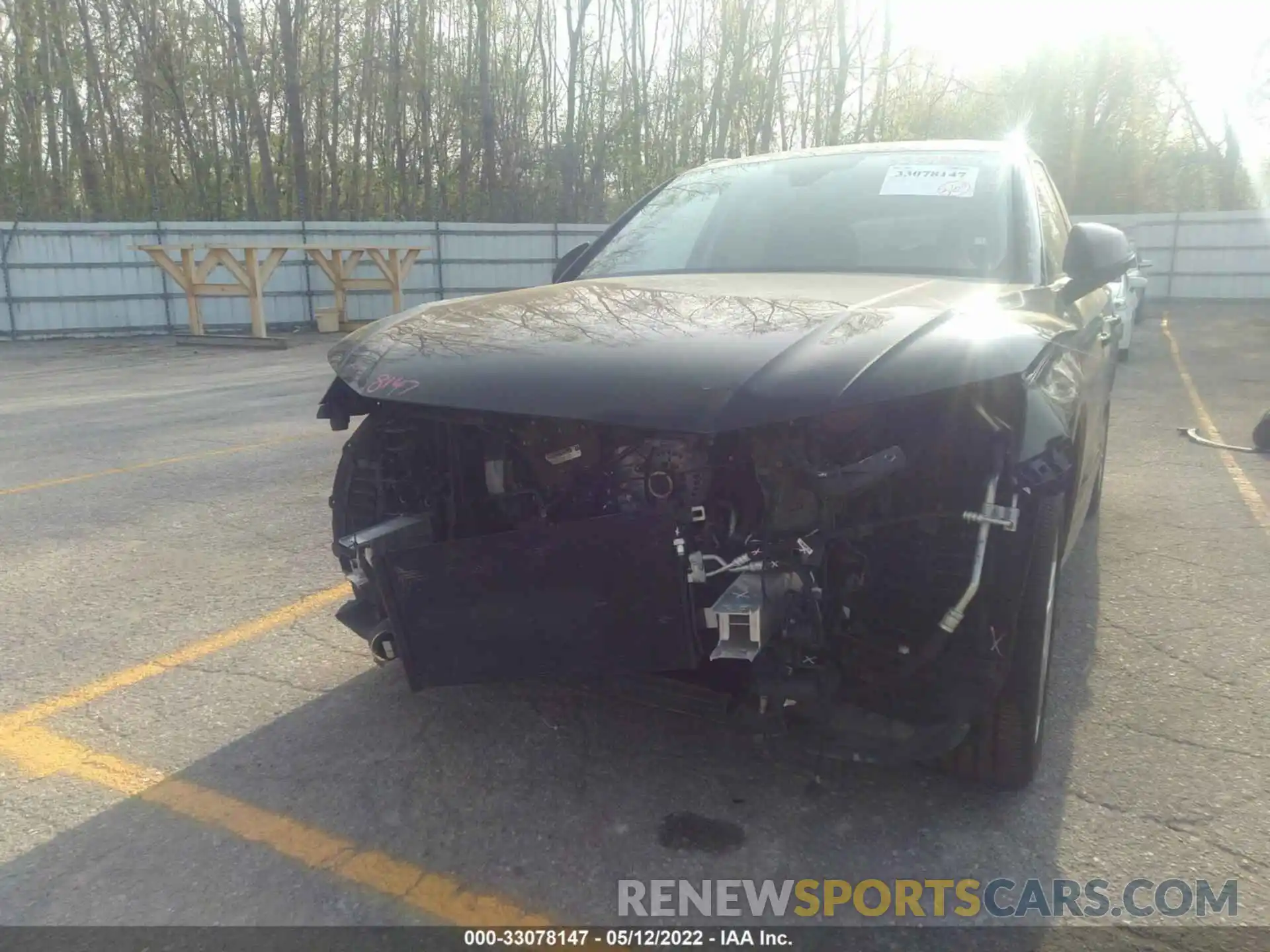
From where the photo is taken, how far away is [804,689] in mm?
2266

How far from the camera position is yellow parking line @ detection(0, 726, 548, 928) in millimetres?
2174

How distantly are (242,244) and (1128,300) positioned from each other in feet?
48.6

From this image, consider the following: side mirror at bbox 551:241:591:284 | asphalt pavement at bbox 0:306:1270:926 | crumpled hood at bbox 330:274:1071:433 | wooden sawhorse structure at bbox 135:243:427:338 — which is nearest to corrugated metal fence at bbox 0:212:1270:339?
wooden sawhorse structure at bbox 135:243:427:338

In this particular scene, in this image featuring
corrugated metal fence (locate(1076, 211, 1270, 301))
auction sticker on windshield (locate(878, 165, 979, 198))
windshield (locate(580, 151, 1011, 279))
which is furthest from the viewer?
corrugated metal fence (locate(1076, 211, 1270, 301))

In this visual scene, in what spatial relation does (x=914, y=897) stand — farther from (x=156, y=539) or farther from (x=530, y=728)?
(x=156, y=539)

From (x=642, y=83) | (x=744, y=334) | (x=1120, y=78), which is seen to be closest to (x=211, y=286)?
(x=642, y=83)

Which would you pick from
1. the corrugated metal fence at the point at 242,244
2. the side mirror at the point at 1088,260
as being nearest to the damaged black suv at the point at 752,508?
the side mirror at the point at 1088,260

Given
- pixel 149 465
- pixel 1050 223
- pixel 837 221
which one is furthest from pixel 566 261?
pixel 149 465

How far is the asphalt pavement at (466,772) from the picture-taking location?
7.47ft

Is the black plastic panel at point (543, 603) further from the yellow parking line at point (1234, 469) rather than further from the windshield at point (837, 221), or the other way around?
the yellow parking line at point (1234, 469)

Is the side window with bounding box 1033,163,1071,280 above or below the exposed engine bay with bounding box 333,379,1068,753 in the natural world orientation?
above

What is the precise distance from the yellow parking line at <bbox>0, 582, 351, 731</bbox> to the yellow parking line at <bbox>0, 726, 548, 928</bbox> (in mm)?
105

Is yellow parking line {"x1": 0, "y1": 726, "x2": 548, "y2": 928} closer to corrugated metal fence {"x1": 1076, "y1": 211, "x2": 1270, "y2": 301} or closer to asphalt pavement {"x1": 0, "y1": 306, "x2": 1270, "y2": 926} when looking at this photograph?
asphalt pavement {"x1": 0, "y1": 306, "x2": 1270, "y2": 926}

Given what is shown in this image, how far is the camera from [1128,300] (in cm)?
1069
